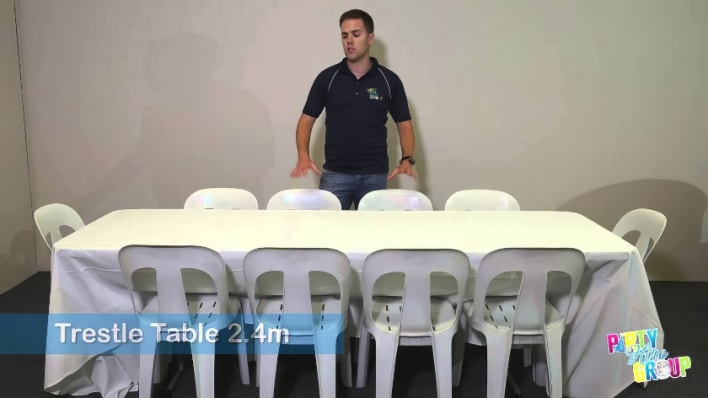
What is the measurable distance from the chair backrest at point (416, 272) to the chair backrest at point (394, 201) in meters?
1.04

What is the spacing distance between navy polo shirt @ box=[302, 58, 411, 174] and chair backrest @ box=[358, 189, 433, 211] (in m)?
0.36

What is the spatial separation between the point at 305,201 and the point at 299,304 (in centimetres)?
113

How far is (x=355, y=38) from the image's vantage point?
3.26 meters

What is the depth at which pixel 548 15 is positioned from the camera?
379 centimetres

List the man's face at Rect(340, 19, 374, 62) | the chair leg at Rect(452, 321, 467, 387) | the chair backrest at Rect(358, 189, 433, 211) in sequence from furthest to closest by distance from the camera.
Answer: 1. the man's face at Rect(340, 19, 374, 62)
2. the chair backrest at Rect(358, 189, 433, 211)
3. the chair leg at Rect(452, 321, 467, 387)

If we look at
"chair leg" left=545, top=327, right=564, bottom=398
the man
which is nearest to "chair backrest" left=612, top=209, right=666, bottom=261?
"chair leg" left=545, top=327, right=564, bottom=398

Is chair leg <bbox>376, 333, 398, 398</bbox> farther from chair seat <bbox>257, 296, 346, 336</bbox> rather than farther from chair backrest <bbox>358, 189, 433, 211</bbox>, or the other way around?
chair backrest <bbox>358, 189, 433, 211</bbox>

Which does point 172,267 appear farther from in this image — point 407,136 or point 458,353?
point 407,136

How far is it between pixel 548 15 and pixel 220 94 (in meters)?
2.38

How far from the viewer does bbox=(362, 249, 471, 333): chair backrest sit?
6.44 ft

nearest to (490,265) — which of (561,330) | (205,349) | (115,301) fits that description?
(561,330)

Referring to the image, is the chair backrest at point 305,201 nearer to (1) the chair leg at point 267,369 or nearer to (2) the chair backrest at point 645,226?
(1) the chair leg at point 267,369

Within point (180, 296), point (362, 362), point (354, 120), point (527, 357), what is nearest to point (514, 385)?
point (527, 357)

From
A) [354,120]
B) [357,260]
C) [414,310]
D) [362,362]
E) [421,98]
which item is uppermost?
[421,98]
